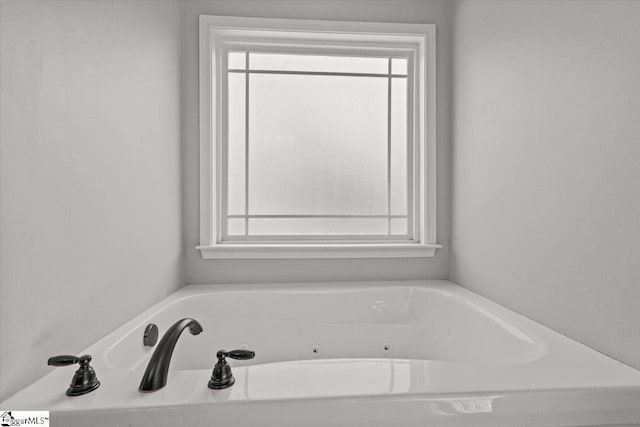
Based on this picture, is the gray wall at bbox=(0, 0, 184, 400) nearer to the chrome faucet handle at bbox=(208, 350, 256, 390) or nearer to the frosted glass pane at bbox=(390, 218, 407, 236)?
the chrome faucet handle at bbox=(208, 350, 256, 390)

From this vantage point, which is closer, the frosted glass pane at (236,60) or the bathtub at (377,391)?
the bathtub at (377,391)

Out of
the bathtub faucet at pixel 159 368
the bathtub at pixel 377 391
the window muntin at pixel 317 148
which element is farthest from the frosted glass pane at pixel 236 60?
the bathtub faucet at pixel 159 368

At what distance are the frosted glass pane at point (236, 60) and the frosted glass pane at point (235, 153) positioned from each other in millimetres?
43

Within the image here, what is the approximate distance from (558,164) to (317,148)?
4.13 ft

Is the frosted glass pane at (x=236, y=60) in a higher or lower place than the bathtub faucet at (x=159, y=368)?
higher

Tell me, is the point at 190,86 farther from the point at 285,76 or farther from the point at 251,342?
the point at 251,342

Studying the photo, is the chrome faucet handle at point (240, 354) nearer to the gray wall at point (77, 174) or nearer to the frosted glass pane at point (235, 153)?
the gray wall at point (77, 174)

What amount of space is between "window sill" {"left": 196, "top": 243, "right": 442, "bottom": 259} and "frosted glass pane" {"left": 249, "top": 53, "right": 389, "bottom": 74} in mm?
967

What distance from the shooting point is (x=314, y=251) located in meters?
2.13

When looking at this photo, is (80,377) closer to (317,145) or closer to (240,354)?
(240,354)

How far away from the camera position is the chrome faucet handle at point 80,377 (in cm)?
84

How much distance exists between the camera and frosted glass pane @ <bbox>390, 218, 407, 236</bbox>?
2.32 meters

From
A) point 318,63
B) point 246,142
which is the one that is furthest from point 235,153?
point 318,63

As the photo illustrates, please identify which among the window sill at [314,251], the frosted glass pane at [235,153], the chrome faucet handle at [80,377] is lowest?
the chrome faucet handle at [80,377]
